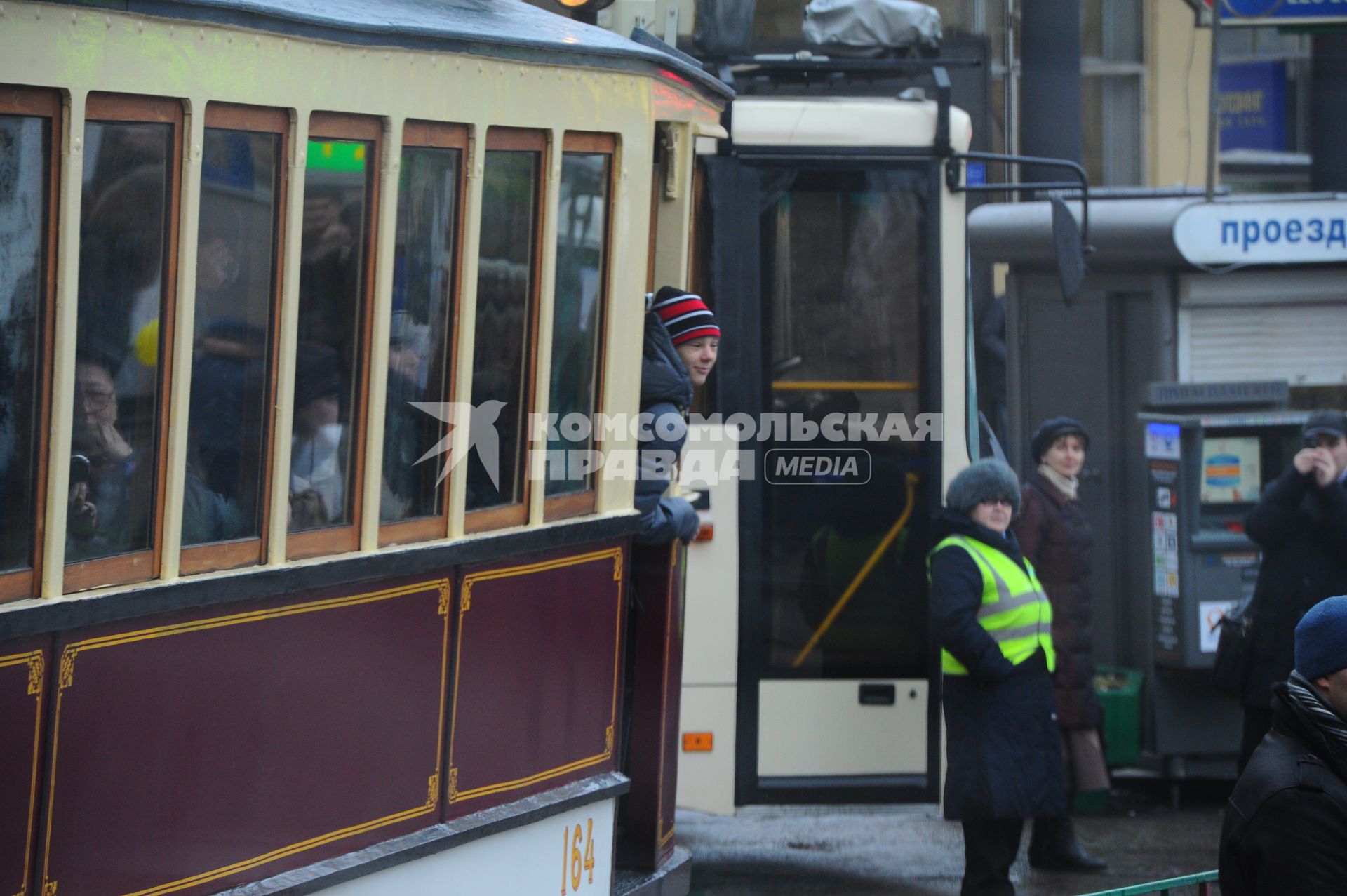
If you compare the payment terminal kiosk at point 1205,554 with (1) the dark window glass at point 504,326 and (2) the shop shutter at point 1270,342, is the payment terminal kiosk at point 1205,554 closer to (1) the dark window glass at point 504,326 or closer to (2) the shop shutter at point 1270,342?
(2) the shop shutter at point 1270,342

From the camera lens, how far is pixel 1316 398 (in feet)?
28.4

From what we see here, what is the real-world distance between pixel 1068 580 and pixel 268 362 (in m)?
3.95

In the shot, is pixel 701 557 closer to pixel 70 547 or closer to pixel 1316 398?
pixel 70 547

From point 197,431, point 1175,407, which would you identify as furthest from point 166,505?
point 1175,407

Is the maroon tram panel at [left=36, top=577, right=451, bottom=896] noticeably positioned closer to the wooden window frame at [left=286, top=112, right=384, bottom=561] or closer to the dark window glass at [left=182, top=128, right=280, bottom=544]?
the wooden window frame at [left=286, top=112, right=384, bottom=561]

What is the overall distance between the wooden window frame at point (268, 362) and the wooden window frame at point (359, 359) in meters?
0.07

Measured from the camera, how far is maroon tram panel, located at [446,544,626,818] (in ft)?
12.3

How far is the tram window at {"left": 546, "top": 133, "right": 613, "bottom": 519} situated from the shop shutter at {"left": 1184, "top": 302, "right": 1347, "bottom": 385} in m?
5.20

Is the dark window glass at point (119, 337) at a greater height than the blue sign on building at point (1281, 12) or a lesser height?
lesser

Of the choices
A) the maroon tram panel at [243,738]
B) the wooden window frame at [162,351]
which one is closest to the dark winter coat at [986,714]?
the maroon tram panel at [243,738]

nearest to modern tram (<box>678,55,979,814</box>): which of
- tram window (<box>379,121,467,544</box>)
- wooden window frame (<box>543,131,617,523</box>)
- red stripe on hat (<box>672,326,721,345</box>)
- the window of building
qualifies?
red stripe on hat (<box>672,326,721,345</box>)

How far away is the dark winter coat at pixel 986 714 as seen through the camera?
201 inches

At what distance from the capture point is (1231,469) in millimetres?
7035

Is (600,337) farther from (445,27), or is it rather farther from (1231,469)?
(1231,469)
